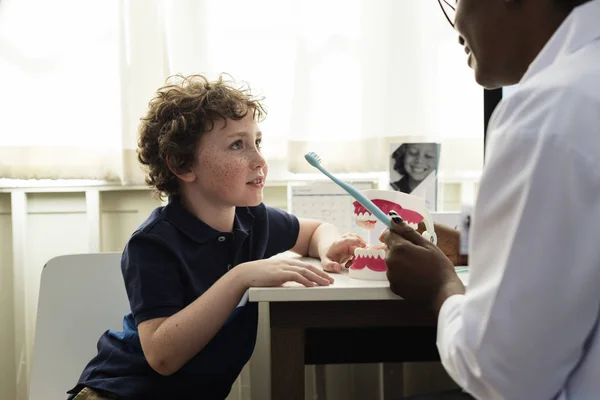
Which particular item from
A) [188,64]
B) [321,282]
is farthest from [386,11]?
[321,282]

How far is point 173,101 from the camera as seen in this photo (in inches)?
50.1

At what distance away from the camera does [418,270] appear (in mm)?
807

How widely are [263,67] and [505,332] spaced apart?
135cm

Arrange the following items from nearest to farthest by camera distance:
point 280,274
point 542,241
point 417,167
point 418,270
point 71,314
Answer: point 542,241
point 418,270
point 280,274
point 71,314
point 417,167

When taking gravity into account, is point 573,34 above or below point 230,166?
above

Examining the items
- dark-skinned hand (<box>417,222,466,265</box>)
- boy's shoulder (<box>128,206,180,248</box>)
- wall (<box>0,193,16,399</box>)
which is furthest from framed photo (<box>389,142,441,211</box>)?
wall (<box>0,193,16,399</box>)

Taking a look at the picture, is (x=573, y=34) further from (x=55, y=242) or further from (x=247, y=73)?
(x=55, y=242)

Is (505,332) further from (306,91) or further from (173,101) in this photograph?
(306,91)

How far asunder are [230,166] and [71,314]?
1.58 ft

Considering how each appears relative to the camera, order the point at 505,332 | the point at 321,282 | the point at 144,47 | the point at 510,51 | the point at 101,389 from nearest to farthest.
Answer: the point at 505,332, the point at 510,51, the point at 321,282, the point at 101,389, the point at 144,47

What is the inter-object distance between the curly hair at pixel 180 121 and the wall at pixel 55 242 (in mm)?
532

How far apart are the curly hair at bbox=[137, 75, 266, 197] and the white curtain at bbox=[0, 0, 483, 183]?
0.42 metres

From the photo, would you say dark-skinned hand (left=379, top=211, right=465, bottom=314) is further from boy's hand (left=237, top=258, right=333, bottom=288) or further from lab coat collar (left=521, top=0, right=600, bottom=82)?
lab coat collar (left=521, top=0, right=600, bottom=82)

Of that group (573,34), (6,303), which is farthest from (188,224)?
(6,303)
